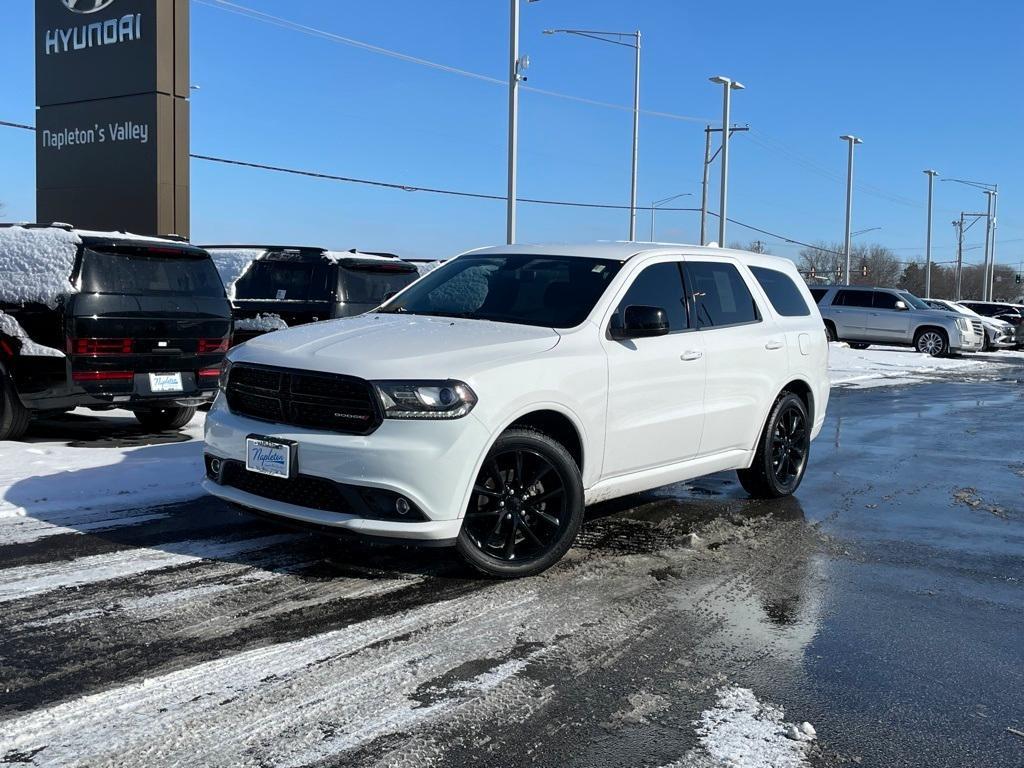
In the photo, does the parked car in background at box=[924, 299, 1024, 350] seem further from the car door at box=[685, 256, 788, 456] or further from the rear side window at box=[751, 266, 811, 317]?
the car door at box=[685, 256, 788, 456]

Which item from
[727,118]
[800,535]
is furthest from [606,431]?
[727,118]

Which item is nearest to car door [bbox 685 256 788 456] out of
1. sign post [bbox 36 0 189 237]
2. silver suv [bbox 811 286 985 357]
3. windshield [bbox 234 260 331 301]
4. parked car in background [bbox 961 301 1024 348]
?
windshield [bbox 234 260 331 301]

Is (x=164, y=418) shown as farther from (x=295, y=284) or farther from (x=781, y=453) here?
(x=781, y=453)

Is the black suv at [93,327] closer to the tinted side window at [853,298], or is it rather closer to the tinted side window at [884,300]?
the tinted side window at [853,298]

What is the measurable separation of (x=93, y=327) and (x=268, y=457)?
4070 mm

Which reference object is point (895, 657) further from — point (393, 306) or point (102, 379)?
point (102, 379)

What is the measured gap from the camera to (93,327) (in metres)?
8.15

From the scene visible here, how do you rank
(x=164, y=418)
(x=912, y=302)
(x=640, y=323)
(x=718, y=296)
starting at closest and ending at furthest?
(x=640, y=323) < (x=718, y=296) < (x=164, y=418) < (x=912, y=302)

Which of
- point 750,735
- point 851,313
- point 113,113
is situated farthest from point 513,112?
point 750,735

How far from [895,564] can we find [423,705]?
330cm

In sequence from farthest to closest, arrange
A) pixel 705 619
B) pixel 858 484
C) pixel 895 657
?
pixel 858 484 < pixel 705 619 < pixel 895 657

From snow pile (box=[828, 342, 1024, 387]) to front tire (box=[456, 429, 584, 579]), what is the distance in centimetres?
1346

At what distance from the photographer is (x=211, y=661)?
151 inches

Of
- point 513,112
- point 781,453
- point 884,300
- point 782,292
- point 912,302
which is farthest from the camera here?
point 912,302
